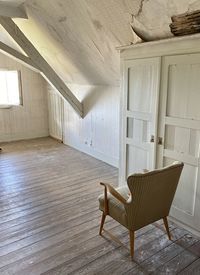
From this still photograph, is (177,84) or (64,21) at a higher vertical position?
(64,21)

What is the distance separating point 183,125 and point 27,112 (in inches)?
198

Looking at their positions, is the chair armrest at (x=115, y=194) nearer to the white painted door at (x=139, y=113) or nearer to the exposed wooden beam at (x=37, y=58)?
the white painted door at (x=139, y=113)

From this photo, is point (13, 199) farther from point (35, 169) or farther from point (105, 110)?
point (105, 110)

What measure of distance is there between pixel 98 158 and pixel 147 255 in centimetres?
288

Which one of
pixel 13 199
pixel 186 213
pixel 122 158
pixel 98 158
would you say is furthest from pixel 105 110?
pixel 186 213

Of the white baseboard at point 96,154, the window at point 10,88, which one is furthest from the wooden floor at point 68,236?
the window at point 10,88

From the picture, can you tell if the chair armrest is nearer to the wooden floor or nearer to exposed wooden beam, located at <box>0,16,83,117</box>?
the wooden floor

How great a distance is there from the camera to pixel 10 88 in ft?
20.8

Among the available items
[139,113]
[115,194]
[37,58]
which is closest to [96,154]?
[37,58]

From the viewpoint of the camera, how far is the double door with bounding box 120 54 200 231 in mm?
2365

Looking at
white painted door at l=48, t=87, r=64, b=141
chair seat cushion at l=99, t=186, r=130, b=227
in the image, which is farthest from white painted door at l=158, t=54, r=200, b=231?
white painted door at l=48, t=87, r=64, b=141

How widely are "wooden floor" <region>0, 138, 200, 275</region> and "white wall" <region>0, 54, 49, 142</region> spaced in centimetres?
248

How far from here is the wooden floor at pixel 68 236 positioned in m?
2.13

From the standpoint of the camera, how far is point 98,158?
5023 millimetres
